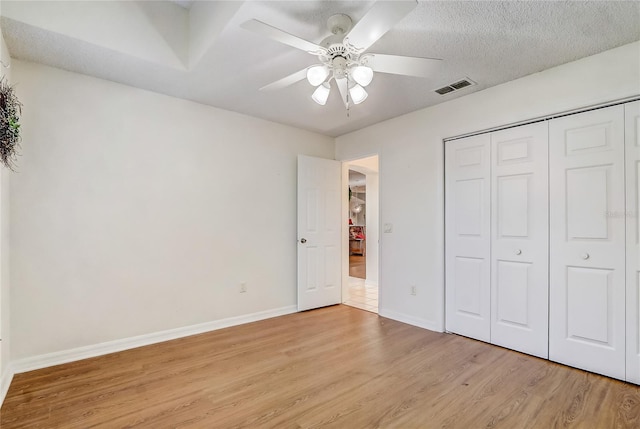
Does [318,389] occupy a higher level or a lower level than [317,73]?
lower

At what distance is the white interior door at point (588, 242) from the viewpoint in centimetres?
231

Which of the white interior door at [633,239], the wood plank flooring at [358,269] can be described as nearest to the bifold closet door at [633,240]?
the white interior door at [633,239]

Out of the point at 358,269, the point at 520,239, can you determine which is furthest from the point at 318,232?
the point at 358,269

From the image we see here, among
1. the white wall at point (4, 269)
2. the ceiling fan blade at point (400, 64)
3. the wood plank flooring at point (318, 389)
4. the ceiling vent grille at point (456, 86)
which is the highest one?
A: the ceiling vent grille at point (456, 86)

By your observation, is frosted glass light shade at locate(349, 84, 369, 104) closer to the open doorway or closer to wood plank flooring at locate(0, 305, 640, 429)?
wood plank flooring at locate(0, 305, 640, 429)

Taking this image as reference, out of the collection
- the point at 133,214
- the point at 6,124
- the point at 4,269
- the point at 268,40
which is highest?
the point at 268,40

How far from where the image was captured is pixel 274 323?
364 cm

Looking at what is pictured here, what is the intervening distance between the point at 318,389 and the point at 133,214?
2.33 m

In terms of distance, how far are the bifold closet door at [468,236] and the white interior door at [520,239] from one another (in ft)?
0.24

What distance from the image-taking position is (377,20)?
1520mm

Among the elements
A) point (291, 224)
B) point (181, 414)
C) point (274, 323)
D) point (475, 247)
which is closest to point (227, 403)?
point (181, 414)

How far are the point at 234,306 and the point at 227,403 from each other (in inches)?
64.2

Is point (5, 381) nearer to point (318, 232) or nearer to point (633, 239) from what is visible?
point (318, 232)

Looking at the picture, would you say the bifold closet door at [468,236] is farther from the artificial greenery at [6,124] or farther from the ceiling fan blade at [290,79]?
the artificial greenery at [6,124]
